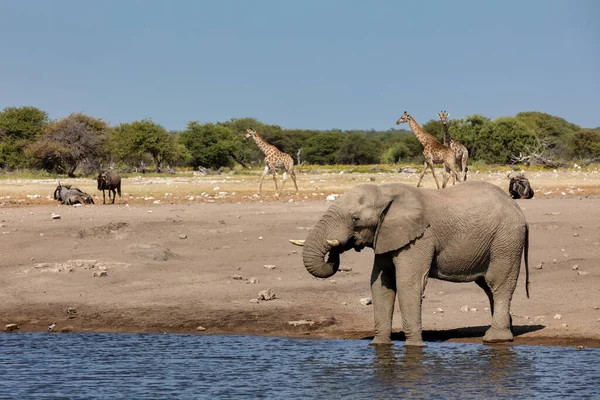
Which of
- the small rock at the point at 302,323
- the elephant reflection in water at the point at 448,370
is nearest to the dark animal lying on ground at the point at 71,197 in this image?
the small rock at the point at 302,323

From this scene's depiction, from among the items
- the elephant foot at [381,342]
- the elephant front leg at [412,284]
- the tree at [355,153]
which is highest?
the tree at [355,153]

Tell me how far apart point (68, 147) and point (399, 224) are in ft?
159

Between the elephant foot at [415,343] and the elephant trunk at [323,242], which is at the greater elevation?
the elephant trunk at [323,242]

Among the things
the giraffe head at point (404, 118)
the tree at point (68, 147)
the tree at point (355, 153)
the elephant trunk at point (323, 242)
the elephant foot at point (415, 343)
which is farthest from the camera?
the tree at point (355, 153)

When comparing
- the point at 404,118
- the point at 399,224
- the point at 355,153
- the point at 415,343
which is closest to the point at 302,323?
the point at 415,343

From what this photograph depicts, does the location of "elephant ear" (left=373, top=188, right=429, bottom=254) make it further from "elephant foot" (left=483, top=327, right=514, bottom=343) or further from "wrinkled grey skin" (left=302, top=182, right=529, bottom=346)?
"elephant foot" (left=483, top=327, right=514, bottom=343)

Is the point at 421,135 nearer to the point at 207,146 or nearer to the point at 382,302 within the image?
the point at 382,302

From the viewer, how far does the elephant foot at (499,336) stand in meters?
12.2

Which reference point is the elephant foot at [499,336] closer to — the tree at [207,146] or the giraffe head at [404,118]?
the giraffe head at [404,118]

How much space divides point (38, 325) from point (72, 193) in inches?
585

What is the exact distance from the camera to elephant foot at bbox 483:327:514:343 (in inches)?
480

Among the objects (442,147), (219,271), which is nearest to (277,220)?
(219,271)

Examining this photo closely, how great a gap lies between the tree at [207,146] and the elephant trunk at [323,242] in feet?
210

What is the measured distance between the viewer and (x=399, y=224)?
1184 cm
